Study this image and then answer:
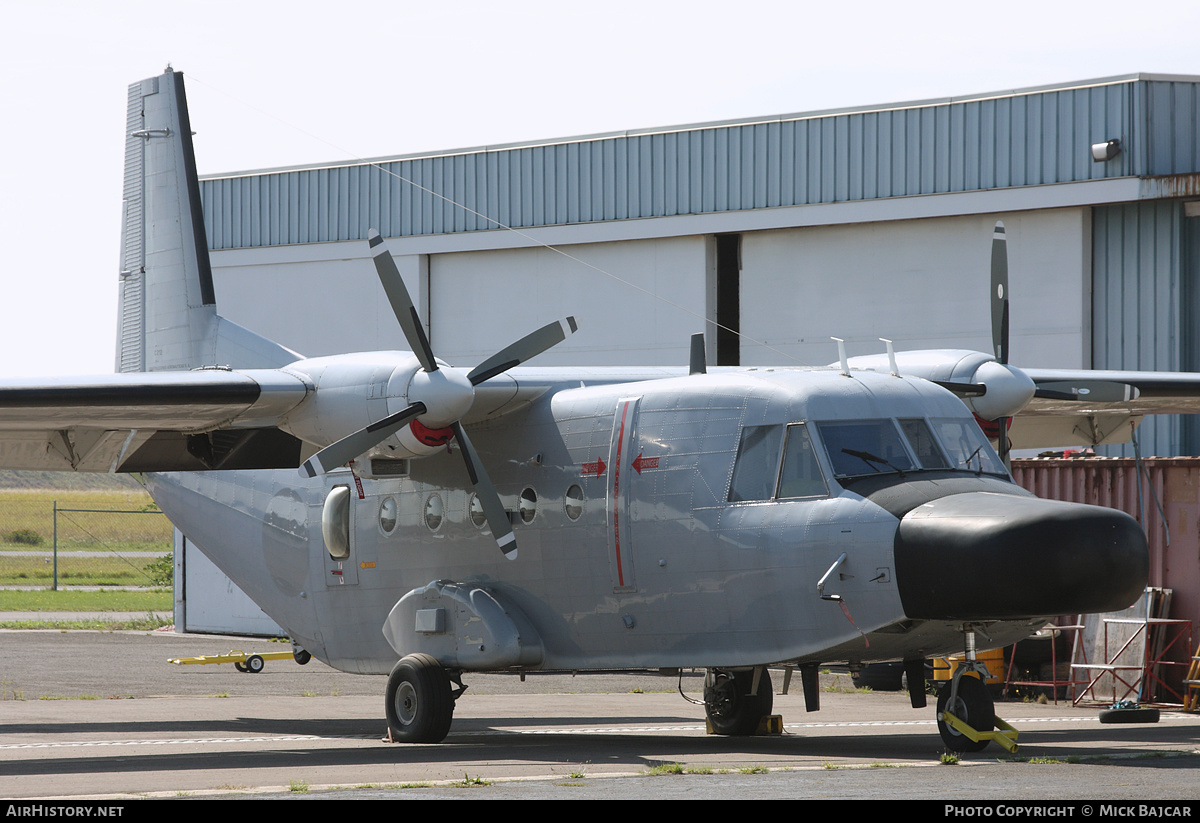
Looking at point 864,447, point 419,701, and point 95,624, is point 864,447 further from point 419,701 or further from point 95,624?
point 95,624

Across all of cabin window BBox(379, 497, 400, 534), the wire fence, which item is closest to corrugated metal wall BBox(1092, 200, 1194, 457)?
cabin window BBox(379, 497, 400, 534)

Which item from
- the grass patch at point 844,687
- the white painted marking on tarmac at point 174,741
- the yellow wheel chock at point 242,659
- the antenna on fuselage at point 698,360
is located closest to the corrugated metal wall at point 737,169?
the grass patch at point 844,687

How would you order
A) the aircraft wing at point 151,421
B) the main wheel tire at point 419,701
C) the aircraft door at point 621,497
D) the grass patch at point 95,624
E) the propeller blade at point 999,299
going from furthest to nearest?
1. the grass patch at point 95,624
2. the propeller blade at point 999,299
3. the main wheel tire at point 419,701
4. the aircraft wing at point 151,421
5. the aircraft door at point 621,497

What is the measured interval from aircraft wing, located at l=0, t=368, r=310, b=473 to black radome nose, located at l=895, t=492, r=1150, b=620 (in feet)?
21.1

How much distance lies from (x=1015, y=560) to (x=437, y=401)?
5594 mm

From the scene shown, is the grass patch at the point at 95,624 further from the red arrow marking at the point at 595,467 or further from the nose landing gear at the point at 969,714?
the nose landing gear at the point at 969,714

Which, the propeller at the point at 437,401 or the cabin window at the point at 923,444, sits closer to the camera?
the cabin window at the point at 923,444

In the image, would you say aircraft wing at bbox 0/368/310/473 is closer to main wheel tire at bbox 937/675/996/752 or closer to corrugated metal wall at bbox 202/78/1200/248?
main wheel tire at bbox 937/675/996/752

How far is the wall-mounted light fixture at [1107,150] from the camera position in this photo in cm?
2353

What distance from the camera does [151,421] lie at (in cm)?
1495

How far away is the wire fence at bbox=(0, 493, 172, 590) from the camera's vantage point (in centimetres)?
4669

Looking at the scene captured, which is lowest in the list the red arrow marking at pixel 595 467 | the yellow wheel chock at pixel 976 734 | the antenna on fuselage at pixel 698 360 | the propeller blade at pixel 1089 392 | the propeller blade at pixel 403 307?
the yellow wheel chock at pixel 976 734

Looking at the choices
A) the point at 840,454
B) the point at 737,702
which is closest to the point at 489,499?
the point at 737,702

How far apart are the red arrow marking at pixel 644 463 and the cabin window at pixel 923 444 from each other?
7.37 feet
